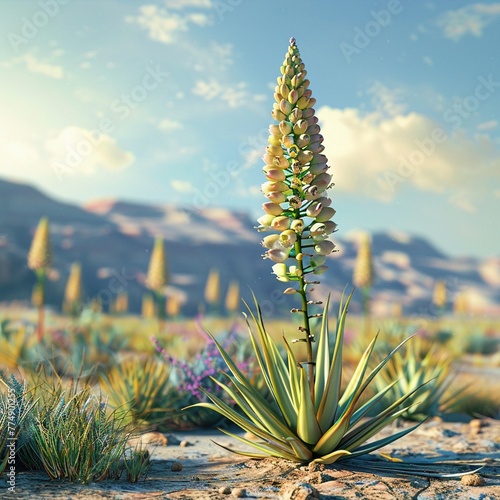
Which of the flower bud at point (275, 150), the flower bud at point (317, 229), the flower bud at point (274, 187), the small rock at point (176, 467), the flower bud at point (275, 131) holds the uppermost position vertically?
the flower bud at point (275, 131)

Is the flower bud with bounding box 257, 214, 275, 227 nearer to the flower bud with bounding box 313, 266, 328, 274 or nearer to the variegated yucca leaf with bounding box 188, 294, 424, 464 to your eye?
the flower bud with bounding box 313, 266, 328, 274

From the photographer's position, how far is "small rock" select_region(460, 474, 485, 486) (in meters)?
4.14

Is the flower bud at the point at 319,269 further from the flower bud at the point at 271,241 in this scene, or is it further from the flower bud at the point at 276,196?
the flower bud at the point at 276,196

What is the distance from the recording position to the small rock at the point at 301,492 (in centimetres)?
357

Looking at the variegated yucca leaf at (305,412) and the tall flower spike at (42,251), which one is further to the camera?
the tall flower spike at (42,251)

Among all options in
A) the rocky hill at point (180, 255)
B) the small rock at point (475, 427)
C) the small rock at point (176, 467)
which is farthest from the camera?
the rocky hill at point (180, 255)

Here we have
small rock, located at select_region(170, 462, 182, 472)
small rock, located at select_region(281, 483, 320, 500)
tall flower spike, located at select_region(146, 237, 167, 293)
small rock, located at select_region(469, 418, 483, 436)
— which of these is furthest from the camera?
tall flower spike, located at select_region(146, 237, 167, 293)

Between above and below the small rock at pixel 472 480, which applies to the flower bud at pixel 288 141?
above

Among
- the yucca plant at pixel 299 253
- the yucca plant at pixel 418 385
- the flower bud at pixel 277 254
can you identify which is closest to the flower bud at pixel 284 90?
the yucca plant at pixel 299 253

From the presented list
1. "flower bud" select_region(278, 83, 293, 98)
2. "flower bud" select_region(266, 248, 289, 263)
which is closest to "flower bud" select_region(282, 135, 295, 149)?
"flower bud" select_region(278, 83, 293, 98)

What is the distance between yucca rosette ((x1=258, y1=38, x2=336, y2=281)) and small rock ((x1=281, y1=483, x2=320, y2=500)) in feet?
4.32

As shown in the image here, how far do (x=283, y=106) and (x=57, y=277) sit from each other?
61332mm

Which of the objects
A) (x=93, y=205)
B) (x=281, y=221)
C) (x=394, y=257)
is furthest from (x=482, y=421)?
(x=394, y=257)

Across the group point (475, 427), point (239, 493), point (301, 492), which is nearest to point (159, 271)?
point (475, 427)
